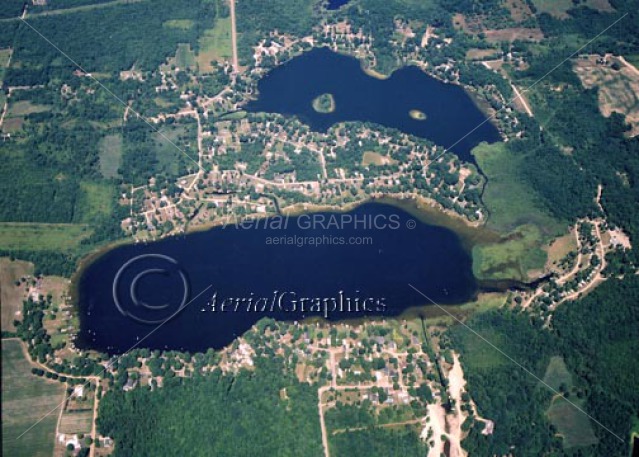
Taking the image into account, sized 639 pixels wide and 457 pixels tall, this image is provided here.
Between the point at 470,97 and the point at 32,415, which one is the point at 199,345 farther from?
the point at 470,97

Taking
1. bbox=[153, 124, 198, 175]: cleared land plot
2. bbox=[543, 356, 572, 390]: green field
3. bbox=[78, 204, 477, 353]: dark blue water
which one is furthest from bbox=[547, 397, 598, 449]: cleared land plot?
bbox=[153, 124, 198, 175]: cleared land plot

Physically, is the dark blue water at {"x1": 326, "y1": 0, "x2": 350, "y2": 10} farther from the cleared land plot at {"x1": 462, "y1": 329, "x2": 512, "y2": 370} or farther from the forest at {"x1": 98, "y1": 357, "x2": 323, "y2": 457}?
the forest at {"x1": 98, "y1": 357, "x2": 323, "y2": 457}

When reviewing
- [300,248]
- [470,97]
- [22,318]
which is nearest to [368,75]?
[470,97]

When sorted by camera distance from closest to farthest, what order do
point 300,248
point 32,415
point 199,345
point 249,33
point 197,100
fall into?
point 32,415
point 199,345
point 300,248
point 197,100
point 249,33

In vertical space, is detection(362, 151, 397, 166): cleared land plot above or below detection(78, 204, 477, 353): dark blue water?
above

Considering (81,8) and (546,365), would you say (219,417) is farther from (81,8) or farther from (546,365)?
(81,8)

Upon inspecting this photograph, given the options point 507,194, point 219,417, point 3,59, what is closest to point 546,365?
point 507,194
